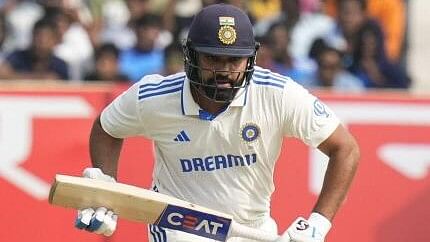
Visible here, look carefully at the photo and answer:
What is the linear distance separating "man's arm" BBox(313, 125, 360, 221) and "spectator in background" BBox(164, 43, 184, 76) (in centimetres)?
458

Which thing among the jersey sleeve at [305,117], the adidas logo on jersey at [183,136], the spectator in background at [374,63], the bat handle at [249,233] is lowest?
the spectator in background at [374,63]

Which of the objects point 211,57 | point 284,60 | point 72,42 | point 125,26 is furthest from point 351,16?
point 211,57

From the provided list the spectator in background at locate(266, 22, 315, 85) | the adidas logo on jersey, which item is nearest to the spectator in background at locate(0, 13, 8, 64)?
the spectator in background at locate(266, 22, 315, 85)

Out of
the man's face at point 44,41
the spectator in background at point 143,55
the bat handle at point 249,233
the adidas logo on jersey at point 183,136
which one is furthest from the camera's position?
the spectator in background at point 143,55

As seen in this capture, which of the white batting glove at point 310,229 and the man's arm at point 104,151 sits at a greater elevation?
the man's arm at point 104,151

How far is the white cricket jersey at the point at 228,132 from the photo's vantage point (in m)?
5.18

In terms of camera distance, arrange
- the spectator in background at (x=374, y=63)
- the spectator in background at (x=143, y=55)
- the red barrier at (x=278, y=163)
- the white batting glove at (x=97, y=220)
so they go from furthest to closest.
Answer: the spectator in background at (x=374, y=63), the spectator in background at (x=143, y=55), the red barrier at (x=278, y=163), the white batting glove at (x=97, y=220)

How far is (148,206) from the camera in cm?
493

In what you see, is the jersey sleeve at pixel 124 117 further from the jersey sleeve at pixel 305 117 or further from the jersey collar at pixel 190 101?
the jersey sleeve at pixel 305 117

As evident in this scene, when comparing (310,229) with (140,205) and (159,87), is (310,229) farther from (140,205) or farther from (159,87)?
(159,87)

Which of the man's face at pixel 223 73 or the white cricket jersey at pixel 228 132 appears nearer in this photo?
the man's face at pixel 223 73

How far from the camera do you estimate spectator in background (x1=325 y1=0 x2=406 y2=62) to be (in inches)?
446

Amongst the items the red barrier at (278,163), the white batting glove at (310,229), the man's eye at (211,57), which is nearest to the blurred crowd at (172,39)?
the red barrier at (278,163)

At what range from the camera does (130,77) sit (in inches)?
402
